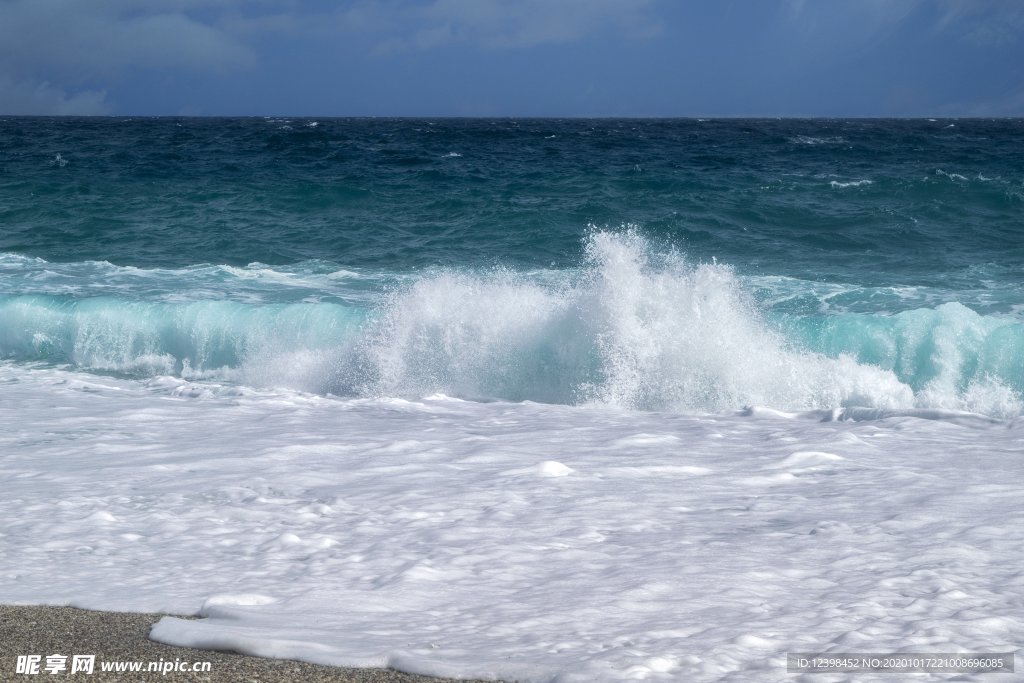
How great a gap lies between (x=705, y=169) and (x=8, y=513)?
72.3 ft

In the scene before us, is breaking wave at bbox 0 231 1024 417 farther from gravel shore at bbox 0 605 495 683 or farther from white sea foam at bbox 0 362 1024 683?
gravel shore at bbox 0 605 495 683

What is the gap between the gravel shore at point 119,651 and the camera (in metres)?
3.14

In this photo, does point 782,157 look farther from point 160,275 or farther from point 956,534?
point 956,534

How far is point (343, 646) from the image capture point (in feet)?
11.2

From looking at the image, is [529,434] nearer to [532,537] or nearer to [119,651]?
[532,537]

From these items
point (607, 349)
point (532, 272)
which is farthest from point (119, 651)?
point (532, 272)

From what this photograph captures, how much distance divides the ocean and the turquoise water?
6 cm

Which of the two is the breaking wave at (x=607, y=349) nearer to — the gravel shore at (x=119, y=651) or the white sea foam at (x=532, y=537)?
the white sea foam at (x=532, y=537)

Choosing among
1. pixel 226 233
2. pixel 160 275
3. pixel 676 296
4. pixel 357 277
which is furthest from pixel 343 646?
pixel 226 233

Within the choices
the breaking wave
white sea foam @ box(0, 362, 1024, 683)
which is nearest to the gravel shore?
white sea foam @ box(0, 362, 1024, 683)

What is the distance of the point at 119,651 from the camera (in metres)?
3.35

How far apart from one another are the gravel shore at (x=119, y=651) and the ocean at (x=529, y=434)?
79 millimetres

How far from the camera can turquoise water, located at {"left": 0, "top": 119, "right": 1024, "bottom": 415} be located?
8680 mm

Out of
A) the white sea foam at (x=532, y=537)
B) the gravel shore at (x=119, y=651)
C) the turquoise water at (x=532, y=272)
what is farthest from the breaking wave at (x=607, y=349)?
the gravel shore at (x=119, y=651)
